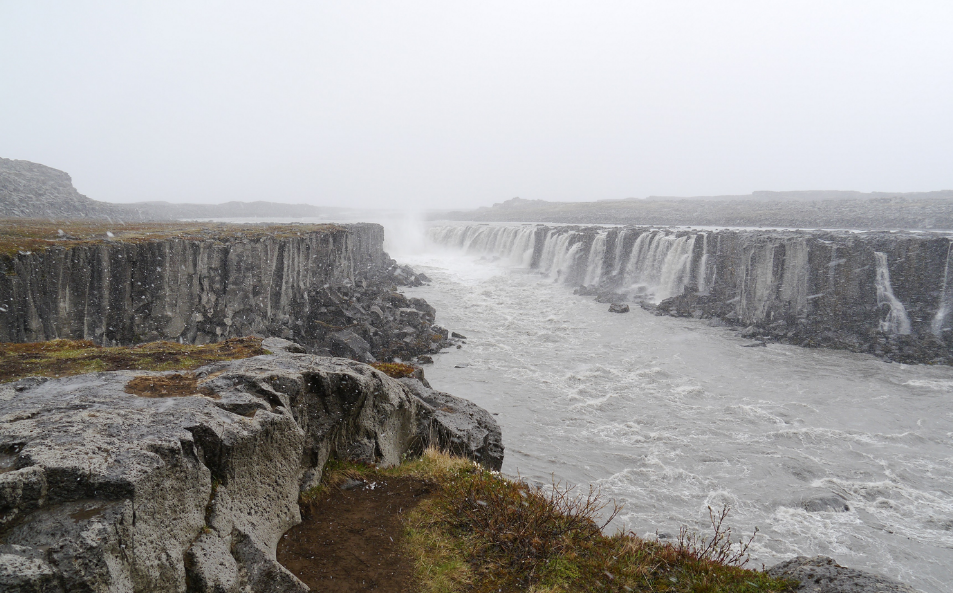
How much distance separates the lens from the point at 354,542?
6.50 metres

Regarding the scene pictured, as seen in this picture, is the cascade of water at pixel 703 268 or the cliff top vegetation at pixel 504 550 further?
the cascade of water at pixel 703 268

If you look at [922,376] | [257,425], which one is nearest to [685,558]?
[257,425]

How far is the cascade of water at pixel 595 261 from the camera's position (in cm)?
4578

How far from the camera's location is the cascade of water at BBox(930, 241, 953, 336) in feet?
85.4

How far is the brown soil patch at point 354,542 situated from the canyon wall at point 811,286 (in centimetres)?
2760

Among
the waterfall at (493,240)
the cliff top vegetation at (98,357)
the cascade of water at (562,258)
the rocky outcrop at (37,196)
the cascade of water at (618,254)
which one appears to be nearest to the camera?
the cliff top vegetation at (98,357)

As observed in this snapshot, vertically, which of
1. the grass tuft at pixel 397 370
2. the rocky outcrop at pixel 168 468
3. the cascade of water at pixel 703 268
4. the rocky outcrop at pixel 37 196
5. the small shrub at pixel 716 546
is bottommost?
the small shrub at pixel 716 546

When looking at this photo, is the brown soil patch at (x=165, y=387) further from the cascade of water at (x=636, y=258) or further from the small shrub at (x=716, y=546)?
the cascade of water at (x=636, y=258)

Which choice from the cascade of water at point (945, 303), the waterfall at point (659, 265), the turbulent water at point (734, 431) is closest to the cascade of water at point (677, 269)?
the waterfall at point (659, 265)

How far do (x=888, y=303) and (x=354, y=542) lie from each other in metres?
32.4

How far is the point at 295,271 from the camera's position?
2738 centimetres

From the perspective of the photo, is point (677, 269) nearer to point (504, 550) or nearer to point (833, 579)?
point (833, 579)

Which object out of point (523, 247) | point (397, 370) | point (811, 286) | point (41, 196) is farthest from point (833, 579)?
point (41, 196)

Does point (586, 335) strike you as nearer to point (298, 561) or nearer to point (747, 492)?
point (747, 492)
